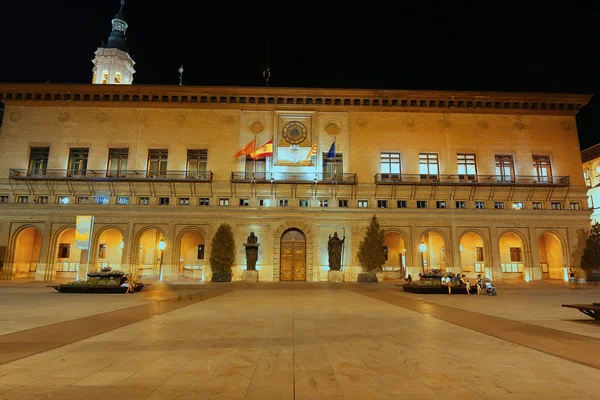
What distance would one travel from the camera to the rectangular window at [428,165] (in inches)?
1357

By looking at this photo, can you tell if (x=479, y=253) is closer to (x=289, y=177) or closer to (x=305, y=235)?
(x=305, y=235)

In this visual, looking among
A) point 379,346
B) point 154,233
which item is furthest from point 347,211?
point 379,346

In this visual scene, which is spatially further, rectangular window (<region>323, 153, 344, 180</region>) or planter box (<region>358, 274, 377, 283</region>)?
rectangular window (<region>323, 153, 344, 180</region>)

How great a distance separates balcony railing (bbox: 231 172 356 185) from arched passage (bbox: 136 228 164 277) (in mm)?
9936

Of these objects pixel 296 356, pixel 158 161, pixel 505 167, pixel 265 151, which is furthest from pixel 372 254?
pixel 296 356

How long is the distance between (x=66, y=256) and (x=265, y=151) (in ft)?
80.4

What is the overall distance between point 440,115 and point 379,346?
33479 millimetres

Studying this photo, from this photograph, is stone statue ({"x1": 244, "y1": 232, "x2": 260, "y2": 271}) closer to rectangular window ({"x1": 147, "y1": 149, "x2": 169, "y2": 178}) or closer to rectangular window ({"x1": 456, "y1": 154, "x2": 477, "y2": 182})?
rectangular window ({"x1": 147, "y1": 149, "x2": 169, "y2": 178})

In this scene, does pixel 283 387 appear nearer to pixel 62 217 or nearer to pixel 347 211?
pixel 347 211

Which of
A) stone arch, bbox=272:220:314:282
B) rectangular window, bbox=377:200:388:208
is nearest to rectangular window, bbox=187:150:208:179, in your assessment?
stone arch, bbox=272:220:314:282

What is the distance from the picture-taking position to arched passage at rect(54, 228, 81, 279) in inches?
1336

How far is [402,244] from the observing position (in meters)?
36.8

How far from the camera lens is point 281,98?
1384 inches

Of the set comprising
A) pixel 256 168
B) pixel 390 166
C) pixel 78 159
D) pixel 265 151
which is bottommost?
pixel 256 168
